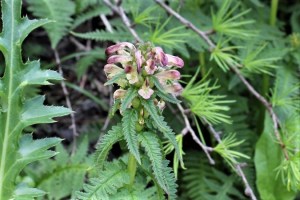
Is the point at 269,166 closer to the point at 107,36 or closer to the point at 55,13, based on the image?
the point at 107,36

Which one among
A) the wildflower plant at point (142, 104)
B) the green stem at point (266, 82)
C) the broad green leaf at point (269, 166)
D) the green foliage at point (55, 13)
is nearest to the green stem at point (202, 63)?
the green stem at point (266, 82)

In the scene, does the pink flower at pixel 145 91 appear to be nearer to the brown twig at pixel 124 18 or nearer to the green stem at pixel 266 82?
the brown twig at pixel 124 18

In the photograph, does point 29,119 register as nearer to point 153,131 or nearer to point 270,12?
point 153,131

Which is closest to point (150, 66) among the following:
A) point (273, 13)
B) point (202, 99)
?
point (202, 99)

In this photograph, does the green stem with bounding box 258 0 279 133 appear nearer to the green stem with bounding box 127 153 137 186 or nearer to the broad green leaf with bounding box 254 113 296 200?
the broad green leaf with bounding box 254 113 296 200

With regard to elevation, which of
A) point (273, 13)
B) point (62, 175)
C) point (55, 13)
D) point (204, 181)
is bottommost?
point (204, 181)

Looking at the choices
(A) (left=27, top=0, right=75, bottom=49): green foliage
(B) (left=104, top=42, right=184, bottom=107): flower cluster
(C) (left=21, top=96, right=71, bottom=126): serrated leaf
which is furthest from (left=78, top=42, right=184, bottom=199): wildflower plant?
(A) (left=27, top=0, right=75, bottom=49): green foliage
